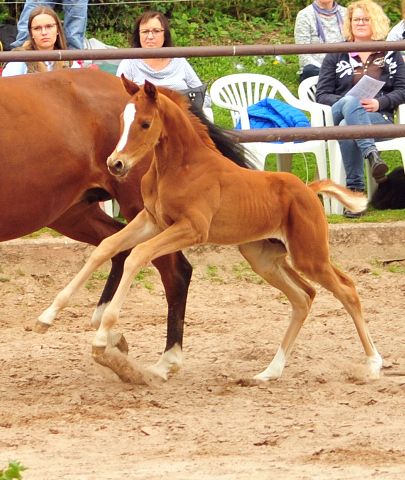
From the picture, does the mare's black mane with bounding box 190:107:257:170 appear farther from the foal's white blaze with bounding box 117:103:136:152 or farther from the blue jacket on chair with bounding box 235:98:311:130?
the blue jacket on chair with bounding box 235:98:311:130

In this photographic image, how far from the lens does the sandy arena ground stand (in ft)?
10.3

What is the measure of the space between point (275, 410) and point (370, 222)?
322 cm

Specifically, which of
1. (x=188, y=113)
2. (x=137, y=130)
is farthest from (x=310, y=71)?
(x=137, y=130)

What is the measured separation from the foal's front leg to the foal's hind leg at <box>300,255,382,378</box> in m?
0.82

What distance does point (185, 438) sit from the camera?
3.44 m

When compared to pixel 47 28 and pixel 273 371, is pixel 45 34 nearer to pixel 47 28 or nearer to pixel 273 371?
pixel 47 28

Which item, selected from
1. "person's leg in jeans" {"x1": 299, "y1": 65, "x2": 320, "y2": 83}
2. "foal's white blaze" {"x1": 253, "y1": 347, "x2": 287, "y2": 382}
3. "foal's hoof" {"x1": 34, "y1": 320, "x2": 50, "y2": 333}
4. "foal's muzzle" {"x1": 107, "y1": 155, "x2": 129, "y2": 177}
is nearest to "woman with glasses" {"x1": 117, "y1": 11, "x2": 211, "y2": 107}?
"person's leg in jeans" {"x1": 299, "y1": 65, "x2": 320, "y2": 83}

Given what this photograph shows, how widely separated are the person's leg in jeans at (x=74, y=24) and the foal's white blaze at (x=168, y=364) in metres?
4.43

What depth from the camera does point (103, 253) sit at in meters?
3.71

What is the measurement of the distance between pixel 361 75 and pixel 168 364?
152 inches

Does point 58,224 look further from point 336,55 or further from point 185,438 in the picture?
point 336,55

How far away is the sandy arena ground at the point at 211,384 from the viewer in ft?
10.3

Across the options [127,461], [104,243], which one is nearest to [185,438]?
[127,461]

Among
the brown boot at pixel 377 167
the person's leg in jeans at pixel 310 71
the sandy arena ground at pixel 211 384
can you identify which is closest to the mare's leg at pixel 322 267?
the sandy arena ground at pixel 211 384
